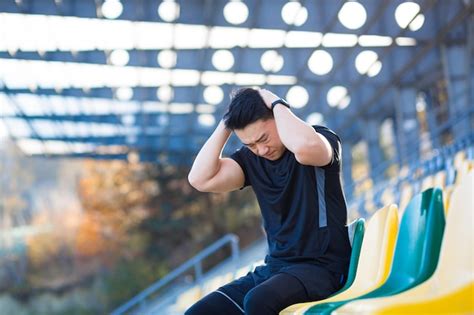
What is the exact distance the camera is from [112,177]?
39.2 metres

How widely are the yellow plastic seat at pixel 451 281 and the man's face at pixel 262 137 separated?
928mm

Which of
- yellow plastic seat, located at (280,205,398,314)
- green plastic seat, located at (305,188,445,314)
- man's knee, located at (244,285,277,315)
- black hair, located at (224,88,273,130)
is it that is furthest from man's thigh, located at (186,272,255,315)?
black hair, located at (224,88,273,130)

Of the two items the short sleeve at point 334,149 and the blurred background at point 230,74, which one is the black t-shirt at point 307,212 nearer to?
the short sleeve at point 334,149

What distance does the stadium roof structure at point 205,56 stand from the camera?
1552cm

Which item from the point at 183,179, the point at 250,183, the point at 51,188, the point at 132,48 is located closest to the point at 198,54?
the point at 132,48

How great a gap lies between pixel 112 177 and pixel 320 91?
67.5ft

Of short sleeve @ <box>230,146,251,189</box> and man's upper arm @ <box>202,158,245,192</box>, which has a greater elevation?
short sleeve @ <box>230,146,251,189</box>

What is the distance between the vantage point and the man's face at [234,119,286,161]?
383cm

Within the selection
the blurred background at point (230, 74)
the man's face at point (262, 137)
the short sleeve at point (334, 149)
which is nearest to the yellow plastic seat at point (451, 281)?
the short sleeve at point (334, 149)

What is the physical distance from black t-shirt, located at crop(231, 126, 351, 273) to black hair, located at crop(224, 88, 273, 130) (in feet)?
0.73

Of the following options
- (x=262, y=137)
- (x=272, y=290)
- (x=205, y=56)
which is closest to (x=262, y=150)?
(x=262, y=137)

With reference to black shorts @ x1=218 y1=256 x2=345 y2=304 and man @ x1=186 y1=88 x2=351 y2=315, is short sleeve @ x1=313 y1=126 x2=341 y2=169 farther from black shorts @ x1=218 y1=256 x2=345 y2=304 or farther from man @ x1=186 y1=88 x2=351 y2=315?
black shorts @ x1=218 y1=256 x2=345 y2=304

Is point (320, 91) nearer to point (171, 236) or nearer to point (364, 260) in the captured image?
point (364, 260)

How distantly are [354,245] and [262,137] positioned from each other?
2.12 feet
